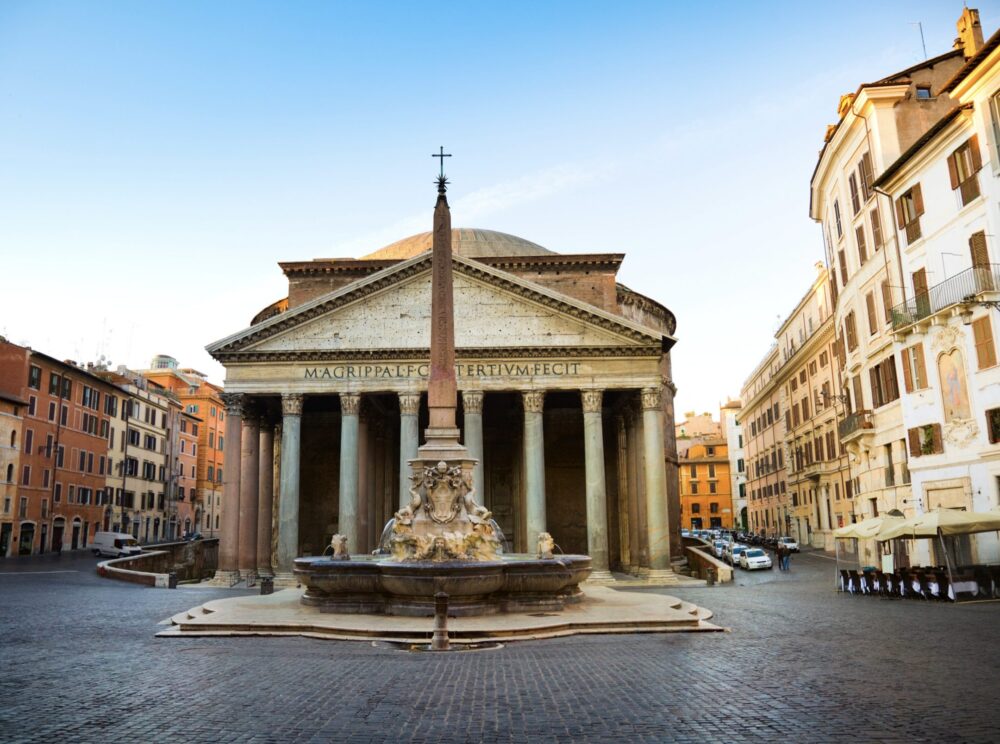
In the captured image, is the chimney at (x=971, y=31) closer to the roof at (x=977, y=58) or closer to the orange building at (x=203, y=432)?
the roof at (x=977, y=58)

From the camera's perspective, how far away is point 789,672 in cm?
912

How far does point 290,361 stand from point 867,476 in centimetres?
2048

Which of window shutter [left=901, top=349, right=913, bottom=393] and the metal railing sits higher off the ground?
window shutter [left=901, top=349, right=913, bottom=393]

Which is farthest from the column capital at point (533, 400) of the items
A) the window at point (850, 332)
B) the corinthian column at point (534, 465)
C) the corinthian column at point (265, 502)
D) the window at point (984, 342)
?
the window at point (984, 342)

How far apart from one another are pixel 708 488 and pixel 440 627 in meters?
75.2

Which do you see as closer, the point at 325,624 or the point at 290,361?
the point at 325,624

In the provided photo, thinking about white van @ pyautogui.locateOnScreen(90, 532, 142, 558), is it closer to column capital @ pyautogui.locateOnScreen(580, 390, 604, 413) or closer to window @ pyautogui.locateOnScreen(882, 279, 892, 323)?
column capital @ pyautogui.locateOnScreen(580, 390, 604, 413)

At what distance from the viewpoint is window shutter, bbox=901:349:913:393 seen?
22.9m

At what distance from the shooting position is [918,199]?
2259cm

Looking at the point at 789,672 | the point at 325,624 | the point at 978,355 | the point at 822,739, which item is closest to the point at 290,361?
the point at 325,624

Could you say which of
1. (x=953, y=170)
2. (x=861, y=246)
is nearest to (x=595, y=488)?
(x=861, y=246)

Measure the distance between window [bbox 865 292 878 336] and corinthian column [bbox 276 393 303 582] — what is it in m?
19.5

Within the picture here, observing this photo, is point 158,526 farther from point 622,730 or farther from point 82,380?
point 622,730

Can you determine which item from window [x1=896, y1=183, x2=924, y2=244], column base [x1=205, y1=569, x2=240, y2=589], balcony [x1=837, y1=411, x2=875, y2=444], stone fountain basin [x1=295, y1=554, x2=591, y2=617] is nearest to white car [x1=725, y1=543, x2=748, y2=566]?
balcony [x1=837, y1=411, x2=875, y2=444]
